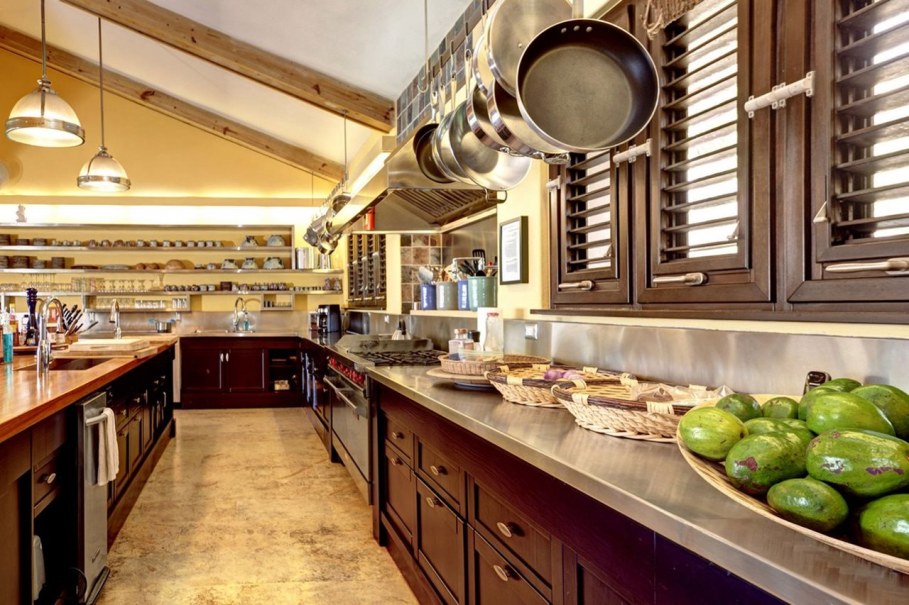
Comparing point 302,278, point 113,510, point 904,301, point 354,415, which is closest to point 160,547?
point 113,510

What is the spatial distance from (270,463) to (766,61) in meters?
4.69

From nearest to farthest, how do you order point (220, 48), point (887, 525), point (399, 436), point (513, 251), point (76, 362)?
1. point (887, 525)
2. point (399, 436)
3. point (513, 251)
4. point (76, 362)
5. point (220, 48)

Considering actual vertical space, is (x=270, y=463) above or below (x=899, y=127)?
below

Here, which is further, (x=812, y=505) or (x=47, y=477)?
(x=47, y=477)

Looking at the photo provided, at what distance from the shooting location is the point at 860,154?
1399mm

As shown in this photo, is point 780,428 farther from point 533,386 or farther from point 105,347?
point 105,347

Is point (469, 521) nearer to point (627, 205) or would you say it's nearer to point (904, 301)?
point (627, 205)

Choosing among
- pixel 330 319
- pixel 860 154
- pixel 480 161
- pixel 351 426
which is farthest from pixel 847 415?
pixel 330 319

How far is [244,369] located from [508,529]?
23.6 ft

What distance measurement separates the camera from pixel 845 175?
1.40 meters

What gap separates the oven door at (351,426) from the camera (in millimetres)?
3617

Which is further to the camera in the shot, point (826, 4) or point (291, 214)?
point (291, 214)

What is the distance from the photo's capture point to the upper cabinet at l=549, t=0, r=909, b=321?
4.27 ft

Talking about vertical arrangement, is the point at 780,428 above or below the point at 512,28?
below
